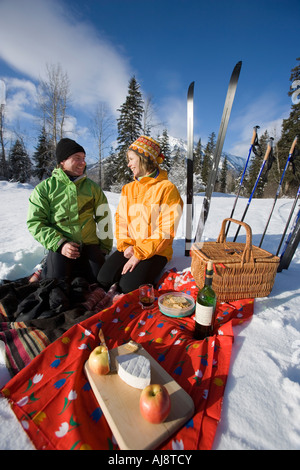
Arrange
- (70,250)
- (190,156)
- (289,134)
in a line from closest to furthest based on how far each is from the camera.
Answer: (70,250)
(190,156)
(289,134)

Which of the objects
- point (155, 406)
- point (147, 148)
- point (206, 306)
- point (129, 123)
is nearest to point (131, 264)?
point (206, 306)

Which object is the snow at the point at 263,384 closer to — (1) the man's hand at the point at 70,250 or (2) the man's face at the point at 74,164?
(1) the man's hand at the point at 70,250

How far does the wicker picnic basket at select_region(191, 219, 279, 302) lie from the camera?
1.73 metres

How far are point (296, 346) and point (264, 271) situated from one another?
0.58 m

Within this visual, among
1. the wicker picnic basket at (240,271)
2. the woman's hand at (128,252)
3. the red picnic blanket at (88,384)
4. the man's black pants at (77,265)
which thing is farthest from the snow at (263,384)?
the woman's hand at (128,252)

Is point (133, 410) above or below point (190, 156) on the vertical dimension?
below

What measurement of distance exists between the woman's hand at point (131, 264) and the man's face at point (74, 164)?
1233 millimetres

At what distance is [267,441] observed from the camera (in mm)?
925

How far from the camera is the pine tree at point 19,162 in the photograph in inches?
942

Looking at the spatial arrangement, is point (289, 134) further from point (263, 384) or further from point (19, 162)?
point (19, 162)

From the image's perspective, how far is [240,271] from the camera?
1753mm

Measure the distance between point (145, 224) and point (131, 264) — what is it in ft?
1.71

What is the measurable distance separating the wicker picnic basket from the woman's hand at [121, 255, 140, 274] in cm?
69

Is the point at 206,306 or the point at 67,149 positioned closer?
the point at 206,306
